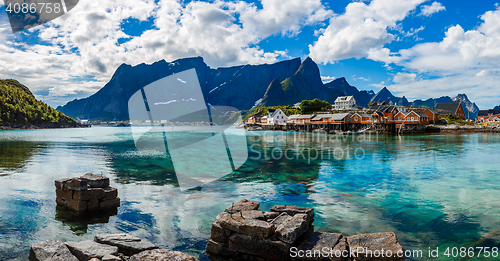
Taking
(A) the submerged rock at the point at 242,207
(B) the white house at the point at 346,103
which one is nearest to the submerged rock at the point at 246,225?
(A) the submerged rock at the point at 242,207

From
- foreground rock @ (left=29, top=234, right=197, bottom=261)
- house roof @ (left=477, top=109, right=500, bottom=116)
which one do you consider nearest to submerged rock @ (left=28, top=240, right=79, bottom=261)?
foreground rock @ (left=29, top=234, right=197, bottom=261)

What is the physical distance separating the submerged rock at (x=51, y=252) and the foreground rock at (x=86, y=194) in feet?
17.6

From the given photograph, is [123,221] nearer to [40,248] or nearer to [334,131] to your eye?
[40,248]

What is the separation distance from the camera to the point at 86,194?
11.5 m

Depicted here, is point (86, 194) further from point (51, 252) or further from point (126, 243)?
point (126, 243)

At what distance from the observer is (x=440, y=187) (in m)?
16.7

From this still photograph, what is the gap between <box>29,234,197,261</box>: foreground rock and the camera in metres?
6.05

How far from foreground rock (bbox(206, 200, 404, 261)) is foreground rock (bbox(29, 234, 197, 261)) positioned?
1327 mm

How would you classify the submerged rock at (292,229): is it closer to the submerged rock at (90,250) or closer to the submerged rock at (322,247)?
the submerged rock at (322,247)

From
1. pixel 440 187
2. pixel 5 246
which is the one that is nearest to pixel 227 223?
pixel 5 246

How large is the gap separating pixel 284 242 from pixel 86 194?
9.92 meters

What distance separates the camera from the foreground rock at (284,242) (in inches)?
249

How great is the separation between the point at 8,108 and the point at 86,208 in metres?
206

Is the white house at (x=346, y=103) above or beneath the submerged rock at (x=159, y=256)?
above
